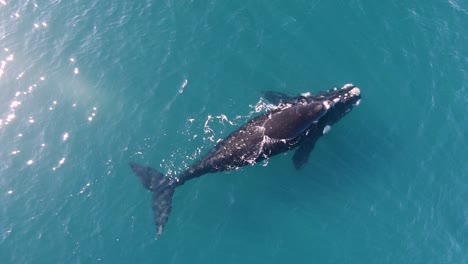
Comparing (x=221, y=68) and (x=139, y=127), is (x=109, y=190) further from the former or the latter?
(x=221, y=68)

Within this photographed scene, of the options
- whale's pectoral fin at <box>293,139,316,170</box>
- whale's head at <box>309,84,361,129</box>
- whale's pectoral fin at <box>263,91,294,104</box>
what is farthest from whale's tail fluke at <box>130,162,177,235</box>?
whale's head at <box>309,84,361,129</box>

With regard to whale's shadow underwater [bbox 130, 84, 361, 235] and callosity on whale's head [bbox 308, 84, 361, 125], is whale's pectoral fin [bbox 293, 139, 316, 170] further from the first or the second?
callosity on whale's head [bbox 308, 84, 361, 125]

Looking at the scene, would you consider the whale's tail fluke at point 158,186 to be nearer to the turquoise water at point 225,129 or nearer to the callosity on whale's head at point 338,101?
the turquoise water at point 225,129

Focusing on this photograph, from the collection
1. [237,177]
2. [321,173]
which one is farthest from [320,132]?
[237,177]

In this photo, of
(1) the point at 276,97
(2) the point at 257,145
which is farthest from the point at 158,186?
(1) the point at 276,97

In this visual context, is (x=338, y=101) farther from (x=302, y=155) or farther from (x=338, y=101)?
(x=302, y=155)

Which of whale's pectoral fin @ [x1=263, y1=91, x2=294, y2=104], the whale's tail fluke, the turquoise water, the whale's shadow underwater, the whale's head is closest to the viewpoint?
the whale's tail fluke

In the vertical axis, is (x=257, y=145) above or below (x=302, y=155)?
above
